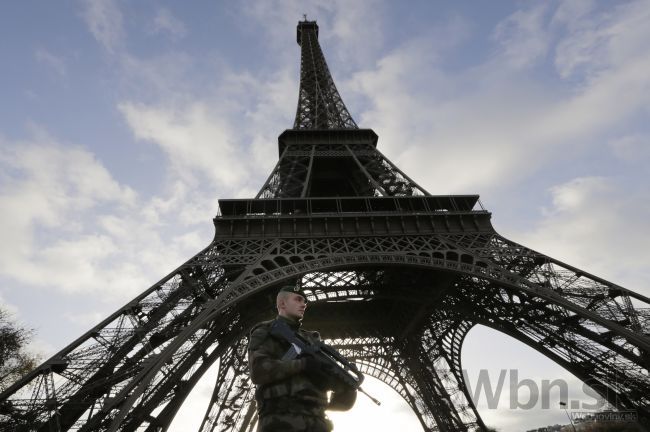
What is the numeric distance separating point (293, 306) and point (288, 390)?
65 centimetres

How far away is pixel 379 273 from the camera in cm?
2120

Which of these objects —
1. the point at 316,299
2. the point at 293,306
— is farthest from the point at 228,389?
the point at 293,306

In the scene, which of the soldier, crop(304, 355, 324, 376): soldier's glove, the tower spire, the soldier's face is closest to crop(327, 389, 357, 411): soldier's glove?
the soldier

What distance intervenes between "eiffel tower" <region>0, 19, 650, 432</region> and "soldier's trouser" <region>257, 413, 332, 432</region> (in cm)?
905

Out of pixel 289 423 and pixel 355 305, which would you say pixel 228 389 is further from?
pixel 289 423

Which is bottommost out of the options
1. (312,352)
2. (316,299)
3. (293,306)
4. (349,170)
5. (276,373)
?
(276,373)

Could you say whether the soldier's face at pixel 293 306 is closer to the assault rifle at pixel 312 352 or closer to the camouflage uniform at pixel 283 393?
the assault rifle at pixel 312 352

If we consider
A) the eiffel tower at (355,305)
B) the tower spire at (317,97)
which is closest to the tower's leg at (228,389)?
the eiffel tower at (355,305)

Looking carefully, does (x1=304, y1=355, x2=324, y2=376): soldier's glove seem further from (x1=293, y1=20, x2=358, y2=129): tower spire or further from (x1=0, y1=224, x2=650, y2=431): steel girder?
(x1=293, y1=20, x2=358, y2=129): tower spire

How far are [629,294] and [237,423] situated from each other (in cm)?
2231

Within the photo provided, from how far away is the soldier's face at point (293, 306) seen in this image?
10.5ft

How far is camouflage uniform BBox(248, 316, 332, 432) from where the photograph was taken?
2678 mm

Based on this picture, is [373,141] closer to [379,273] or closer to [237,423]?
[379,273]

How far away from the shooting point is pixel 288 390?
2.80m
